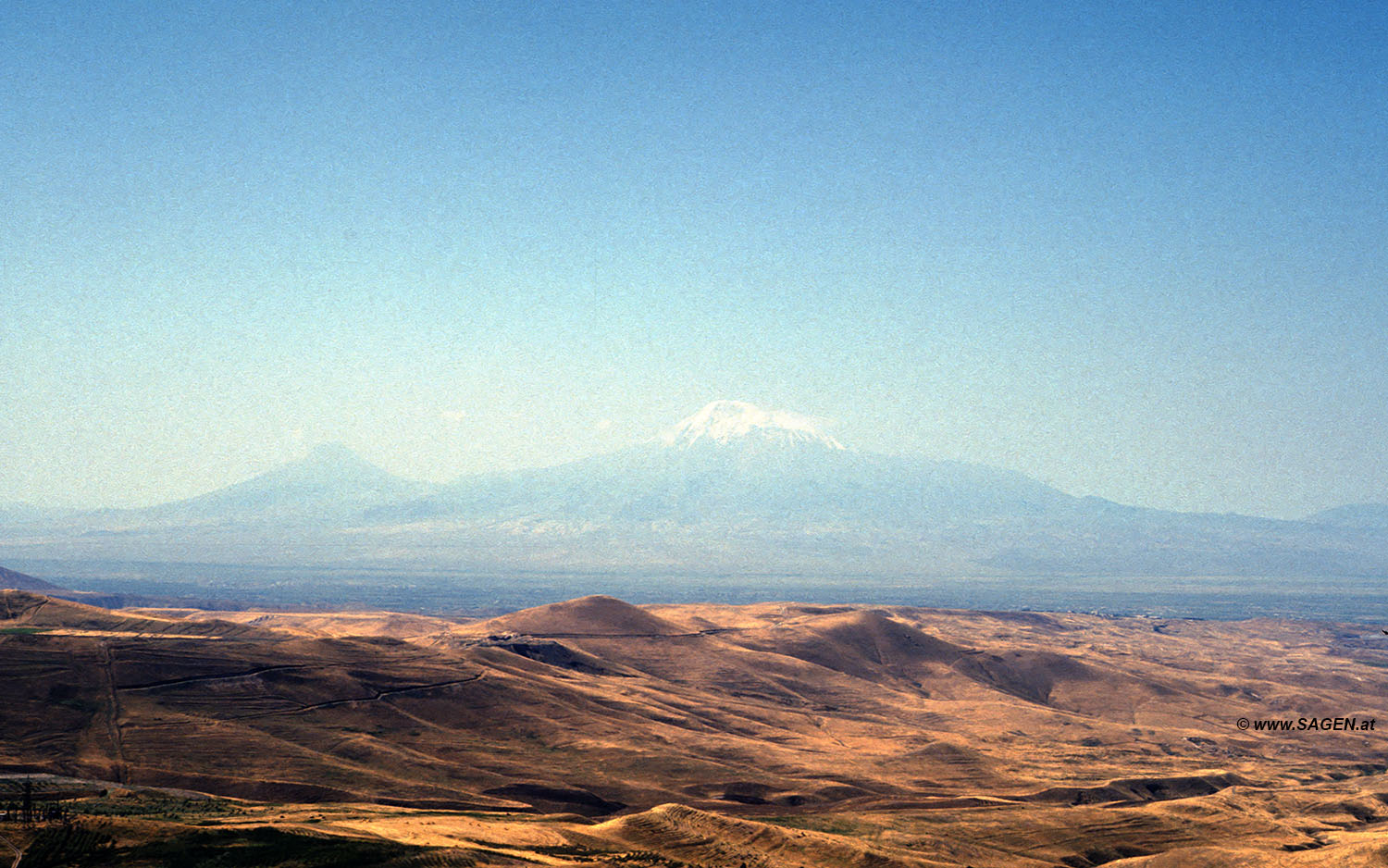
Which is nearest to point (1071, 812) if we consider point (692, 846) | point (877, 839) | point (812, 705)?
point (877, 839)

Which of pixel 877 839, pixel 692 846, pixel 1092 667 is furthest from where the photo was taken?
pixel 1092 667

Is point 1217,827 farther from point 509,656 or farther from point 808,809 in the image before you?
point 509,656

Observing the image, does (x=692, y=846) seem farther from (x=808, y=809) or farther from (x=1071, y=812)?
(x=1071, y=812)

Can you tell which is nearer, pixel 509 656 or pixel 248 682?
pixel 248 682

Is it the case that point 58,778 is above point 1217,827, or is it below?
above

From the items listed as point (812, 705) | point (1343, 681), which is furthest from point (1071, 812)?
point (1343, 681)

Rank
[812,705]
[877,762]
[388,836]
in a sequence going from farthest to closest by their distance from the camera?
1. [812,705]
2. [877,762]
3. [388,836]
